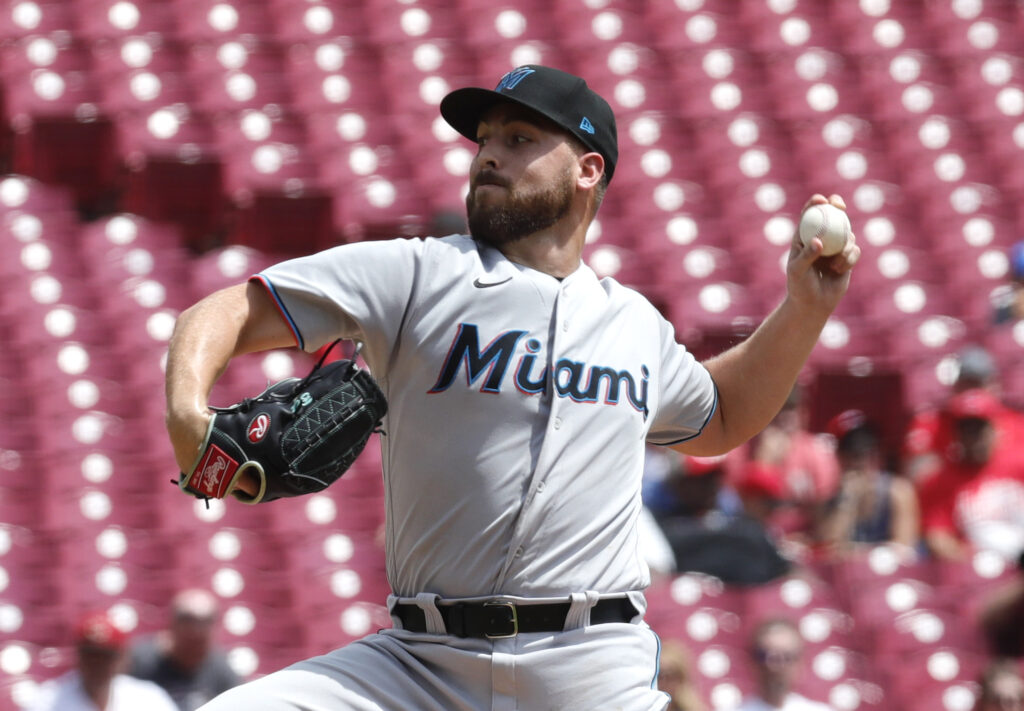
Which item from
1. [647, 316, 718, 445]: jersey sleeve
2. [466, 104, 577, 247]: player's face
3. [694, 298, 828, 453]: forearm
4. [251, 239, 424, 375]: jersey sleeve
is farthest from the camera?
[694, 298, 828, 453]: forearm

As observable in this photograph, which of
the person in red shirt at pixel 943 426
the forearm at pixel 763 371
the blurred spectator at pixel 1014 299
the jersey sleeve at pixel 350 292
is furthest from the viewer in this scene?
the blurred spectator at pixel 1014 299

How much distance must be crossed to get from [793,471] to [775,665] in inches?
53.3

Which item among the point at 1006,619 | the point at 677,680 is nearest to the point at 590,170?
the point at 677,680

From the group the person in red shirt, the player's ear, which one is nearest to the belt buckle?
the player's ear

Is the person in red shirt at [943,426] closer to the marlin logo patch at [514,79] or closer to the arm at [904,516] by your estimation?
the arm at [904,516]

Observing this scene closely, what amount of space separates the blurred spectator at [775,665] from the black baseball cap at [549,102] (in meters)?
2.20

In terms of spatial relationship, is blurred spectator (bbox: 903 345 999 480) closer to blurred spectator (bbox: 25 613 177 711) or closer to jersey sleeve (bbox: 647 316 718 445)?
blurred spectator (bbox: 25 613 177 711)

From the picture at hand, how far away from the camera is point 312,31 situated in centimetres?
770

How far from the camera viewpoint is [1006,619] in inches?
192

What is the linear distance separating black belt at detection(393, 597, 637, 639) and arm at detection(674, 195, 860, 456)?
1.82ft

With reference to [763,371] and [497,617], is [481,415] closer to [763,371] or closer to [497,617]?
[497,617]

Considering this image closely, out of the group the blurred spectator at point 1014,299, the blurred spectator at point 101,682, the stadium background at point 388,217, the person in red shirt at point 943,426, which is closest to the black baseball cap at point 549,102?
the blurred spectator at point 101,682

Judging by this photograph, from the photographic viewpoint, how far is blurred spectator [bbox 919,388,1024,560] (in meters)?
5.38

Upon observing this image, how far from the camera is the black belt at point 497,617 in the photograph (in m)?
2.24
